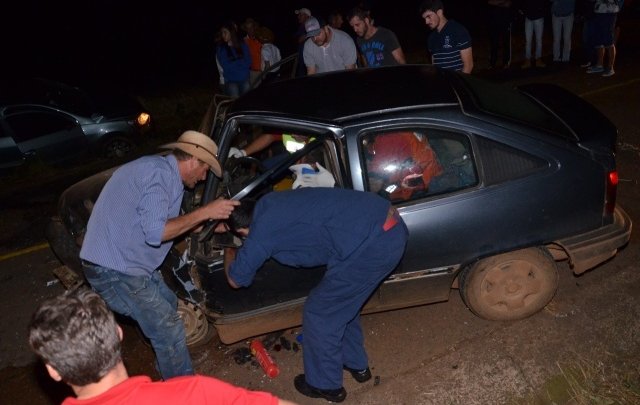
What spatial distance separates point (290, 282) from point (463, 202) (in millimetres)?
1230

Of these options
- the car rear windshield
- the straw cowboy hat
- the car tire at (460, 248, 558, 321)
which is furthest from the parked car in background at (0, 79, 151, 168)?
the car tire at (460, 248, 558, 321)

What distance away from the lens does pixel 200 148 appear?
11.3ft

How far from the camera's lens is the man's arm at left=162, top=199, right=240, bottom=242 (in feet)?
10.6

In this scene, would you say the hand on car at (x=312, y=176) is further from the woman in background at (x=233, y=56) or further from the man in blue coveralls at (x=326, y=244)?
the woman in background at (x=233, y=56)

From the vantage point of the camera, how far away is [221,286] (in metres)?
3.68

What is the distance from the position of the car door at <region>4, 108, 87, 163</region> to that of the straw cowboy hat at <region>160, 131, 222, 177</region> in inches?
205

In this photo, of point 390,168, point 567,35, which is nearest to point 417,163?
point 390,168

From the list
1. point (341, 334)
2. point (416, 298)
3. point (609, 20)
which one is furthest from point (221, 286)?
point (609, 20)

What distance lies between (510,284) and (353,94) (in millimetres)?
1708

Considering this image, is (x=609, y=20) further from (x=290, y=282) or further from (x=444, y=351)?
(x=290, y=282)

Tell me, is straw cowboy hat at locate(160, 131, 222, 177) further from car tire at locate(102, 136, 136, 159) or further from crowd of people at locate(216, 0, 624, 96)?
car tire at locate(102, 136, 136, 159)

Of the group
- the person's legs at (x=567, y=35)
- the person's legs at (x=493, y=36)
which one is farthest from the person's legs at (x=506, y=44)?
the person's legs at (x=567, y=35)

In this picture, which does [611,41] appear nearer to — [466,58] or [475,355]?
[466,58]

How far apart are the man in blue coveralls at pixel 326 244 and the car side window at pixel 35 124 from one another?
5.73 m
